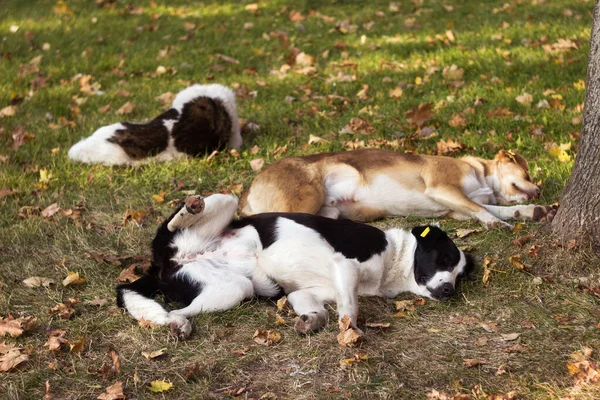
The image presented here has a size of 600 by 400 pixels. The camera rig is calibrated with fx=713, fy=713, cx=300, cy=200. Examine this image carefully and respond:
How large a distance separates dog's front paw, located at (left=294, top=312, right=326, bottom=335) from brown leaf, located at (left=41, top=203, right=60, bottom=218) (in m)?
2.65

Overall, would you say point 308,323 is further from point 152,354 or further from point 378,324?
point 152,354

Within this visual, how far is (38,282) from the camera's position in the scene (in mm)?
4527

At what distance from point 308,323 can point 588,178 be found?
1.85 metres

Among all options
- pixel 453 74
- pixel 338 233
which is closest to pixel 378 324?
pixel 338 233

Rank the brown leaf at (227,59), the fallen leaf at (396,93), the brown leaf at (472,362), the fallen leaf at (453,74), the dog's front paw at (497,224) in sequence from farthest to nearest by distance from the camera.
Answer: the brown leaf at (227,59)
the fallen leaf at (453,74)
the fallen leaf at (396,93)
the dog's front paw at (497,224)
the brown leaf at (472,362)

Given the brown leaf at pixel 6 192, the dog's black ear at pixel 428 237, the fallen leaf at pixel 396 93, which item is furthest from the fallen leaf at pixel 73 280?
the fallen leaf at pixel 396 93

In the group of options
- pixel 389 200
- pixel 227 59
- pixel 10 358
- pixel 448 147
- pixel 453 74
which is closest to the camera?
pixel 10 358

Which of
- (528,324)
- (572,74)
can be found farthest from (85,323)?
(572,74)

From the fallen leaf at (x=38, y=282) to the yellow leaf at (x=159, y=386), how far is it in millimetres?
1484

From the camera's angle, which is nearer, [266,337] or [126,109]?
[266,337]

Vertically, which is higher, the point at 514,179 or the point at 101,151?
the point at 101,151

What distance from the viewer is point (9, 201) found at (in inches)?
233

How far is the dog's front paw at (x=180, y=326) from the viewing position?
3.79 meters

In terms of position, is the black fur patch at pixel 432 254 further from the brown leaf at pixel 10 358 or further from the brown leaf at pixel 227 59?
the brown leaf at pixel 227 59
